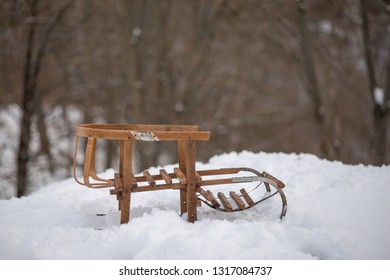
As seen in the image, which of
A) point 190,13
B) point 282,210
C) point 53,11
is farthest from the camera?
point 190,13

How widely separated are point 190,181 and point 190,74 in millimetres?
8217

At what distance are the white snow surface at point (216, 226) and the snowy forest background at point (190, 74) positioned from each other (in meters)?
4.01

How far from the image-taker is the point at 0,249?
8.59 feet

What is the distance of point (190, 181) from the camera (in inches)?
125

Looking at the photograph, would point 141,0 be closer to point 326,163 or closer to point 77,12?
point 77,12

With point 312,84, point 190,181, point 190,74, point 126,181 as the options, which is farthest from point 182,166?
point 190,74

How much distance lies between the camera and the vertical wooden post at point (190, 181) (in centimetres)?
315

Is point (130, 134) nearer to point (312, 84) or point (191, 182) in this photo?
point (191, 182)

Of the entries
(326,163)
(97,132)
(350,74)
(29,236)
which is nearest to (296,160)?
(326,163)

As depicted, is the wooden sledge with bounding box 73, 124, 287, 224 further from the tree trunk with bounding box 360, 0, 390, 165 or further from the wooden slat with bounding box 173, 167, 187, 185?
the tree trunk with bounding box 360, 0, 390, 165

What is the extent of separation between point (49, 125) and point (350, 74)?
7.72m

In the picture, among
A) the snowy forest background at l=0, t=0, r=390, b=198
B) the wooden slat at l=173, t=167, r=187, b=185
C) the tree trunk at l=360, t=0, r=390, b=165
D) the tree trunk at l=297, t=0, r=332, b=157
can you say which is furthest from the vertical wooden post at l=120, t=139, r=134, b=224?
the tree trunk at l=360, t=0, r=390, b=165

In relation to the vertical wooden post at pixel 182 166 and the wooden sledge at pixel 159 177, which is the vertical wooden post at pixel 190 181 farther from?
the vertical wooden post at pixel 182 166

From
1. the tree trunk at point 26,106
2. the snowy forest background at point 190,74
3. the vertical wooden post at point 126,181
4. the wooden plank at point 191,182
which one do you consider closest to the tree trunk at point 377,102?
the snowy forest background at point 190,74
